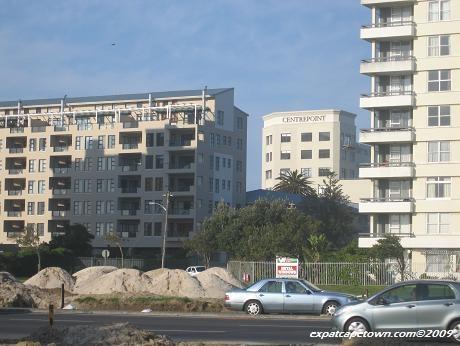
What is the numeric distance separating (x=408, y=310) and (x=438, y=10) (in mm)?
51994

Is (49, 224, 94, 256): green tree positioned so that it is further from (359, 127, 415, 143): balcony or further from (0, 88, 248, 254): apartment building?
(359, 127, 415, 143): balcony

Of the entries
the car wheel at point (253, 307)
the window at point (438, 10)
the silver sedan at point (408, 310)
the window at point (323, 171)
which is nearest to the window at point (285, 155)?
the window at point (323, 171)

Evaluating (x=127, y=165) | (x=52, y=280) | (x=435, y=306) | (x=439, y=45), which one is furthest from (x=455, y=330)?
(x=127, y=165)

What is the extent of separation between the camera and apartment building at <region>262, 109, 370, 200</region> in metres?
140

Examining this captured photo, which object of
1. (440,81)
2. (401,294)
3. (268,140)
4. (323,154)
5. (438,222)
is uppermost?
(268,140)

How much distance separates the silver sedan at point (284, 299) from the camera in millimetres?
32812

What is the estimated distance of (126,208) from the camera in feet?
354

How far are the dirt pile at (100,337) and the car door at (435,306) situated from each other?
6.83 meters

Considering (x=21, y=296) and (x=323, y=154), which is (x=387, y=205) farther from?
(x=323, y=154)

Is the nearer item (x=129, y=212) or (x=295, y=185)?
(x=129, y=212)

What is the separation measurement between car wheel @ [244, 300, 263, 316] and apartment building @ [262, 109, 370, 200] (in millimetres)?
104992

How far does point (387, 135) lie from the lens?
6938cm

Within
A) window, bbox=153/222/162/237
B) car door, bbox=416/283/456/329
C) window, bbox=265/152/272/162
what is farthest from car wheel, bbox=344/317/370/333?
window, bbox=265/152/272/162

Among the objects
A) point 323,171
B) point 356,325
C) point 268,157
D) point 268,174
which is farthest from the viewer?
point 268,174
